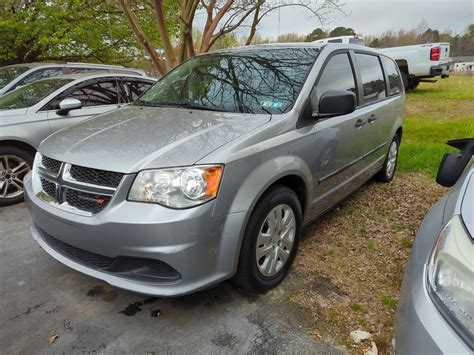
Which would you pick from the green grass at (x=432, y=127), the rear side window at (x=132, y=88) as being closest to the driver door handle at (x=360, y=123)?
the green grass at (x=432, y=127)

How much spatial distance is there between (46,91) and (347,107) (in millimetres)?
3939

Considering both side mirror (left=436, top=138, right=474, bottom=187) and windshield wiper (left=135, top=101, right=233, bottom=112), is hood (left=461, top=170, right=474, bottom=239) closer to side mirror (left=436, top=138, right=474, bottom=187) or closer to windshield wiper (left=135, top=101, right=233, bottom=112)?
side mirror (left=436, top=138, right=474, bottom=187)

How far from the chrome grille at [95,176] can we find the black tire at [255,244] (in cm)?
82

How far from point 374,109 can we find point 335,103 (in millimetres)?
1330

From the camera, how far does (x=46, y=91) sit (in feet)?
15.1

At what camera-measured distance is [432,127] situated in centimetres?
702

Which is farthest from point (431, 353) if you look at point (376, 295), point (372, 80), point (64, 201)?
point (372, 80)

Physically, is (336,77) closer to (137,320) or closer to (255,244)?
(255,244)

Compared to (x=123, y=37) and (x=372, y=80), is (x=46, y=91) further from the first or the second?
(x=123, y=37)

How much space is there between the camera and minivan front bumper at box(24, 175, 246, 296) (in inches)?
73.0

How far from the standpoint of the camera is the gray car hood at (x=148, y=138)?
6.49ft

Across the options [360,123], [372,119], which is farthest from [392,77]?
[360,123]

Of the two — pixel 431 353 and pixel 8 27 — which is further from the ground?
pixel 8 27

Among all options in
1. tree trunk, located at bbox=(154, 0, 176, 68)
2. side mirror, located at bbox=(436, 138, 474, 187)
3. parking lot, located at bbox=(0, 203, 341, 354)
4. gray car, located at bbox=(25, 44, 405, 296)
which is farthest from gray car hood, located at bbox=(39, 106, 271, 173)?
tree trunk, located at bbox=(154, 0, 176, 68)
